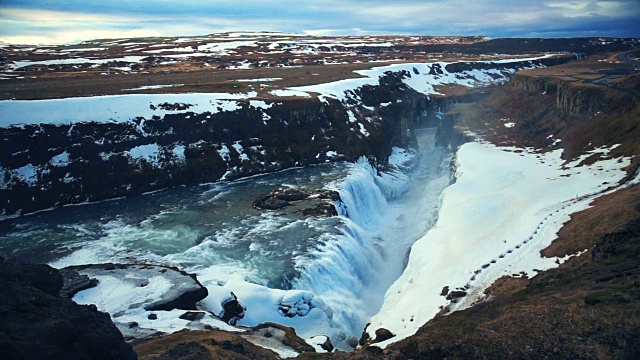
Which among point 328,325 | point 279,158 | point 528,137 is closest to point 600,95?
point 528,137

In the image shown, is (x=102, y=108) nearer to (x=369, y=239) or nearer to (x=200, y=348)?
(x=369, y=239)

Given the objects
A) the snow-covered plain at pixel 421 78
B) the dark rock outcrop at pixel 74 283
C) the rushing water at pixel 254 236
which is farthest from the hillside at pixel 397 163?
the dark rock outcrop at pixel 74 283

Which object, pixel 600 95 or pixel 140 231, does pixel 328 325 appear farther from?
pixel 600 95

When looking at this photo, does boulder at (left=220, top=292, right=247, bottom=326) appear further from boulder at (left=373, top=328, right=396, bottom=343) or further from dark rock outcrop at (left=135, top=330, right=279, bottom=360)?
boulder at (left=373, top=328, right=396, bottom=343)

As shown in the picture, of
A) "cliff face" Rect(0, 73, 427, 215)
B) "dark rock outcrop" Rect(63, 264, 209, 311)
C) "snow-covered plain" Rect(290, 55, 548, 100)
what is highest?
"snow-covered plain" Rect(290, 55, 548, 100)

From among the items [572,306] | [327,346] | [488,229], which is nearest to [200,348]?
[327,346]

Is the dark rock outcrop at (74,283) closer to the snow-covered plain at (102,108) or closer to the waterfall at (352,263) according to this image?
the waterfall at (352,263)

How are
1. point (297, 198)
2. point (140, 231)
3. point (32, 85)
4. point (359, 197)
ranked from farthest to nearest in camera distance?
point (32, 85), point (359, 197), point (297, 198), point (140, 231)

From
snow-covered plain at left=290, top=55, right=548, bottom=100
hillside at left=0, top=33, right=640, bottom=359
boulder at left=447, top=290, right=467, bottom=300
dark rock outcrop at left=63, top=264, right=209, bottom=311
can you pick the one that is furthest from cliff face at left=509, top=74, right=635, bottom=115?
dark rock outcrop at left=63, top=264, right=209, bottom=311
